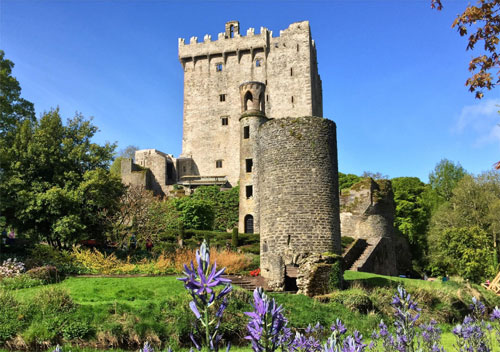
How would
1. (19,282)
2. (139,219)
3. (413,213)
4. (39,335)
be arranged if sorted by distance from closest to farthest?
1. (39,335)
2. (19,282)
3. (139,219)
4. (413,213)

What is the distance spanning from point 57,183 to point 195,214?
47.9ft

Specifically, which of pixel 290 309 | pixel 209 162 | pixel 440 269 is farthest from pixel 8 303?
pixel 209 162

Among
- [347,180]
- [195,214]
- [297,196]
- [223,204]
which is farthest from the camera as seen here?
[347,180]

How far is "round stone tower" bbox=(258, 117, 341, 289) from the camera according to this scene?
1755 centimetres

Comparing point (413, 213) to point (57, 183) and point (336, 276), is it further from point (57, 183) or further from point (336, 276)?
point (57, 183)

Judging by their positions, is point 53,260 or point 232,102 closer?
point 53,260

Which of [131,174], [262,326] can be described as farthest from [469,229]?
[262,326]

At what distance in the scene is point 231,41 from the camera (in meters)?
53.1

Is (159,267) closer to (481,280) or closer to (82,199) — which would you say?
(82,199)

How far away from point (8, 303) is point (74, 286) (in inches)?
163

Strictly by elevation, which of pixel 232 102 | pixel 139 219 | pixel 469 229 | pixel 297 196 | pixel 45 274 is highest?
pixel 232 102

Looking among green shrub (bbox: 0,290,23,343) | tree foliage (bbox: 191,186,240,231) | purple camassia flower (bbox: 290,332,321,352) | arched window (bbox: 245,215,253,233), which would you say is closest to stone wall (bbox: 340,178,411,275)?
arched window (bbox: 245,215,253,233)

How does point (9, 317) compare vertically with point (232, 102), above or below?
below

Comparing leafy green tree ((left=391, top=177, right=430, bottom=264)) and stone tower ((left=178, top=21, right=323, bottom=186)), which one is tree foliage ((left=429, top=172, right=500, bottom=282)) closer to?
leafy green tree ((left=391, top=177, right=430, bottom=264))
